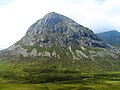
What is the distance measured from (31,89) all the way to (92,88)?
45022 mm

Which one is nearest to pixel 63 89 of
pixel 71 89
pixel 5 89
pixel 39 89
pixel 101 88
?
pixel 71 89

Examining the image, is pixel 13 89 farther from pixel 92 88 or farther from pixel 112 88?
pixel 112 88

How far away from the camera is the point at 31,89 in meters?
174

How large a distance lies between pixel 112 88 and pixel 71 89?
98.2 ft

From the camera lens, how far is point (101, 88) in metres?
179

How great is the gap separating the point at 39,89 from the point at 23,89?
11491 mm

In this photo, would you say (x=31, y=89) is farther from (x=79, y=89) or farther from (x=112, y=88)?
(x=112, y=88)

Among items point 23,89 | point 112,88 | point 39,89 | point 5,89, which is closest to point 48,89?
point 39,89

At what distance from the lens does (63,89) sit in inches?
6905

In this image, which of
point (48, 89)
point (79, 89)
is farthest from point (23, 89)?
point (79, 89)

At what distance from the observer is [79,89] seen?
177m

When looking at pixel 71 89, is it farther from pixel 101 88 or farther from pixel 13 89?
pixel 13 89

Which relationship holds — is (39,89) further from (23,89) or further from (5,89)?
(5,89)

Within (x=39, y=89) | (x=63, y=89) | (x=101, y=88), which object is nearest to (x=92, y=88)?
(x=101, y=88)
